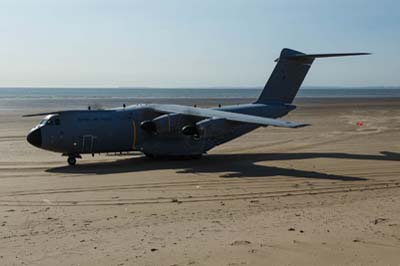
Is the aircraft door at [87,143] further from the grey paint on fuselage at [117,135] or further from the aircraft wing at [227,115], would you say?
the aircraft wing at [227,115]

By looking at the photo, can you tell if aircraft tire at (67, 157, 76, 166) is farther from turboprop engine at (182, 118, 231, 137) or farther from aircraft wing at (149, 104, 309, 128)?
turboprop engine at (182, 118, 231, 137)

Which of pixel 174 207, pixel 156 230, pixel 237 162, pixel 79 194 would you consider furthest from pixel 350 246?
pixel 237 162

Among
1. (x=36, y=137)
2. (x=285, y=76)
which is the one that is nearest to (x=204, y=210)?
(x=36, y=137)

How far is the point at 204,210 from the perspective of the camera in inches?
466

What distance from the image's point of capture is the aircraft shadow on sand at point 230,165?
56.4 feet

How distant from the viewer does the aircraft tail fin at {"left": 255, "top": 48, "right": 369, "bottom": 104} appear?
81.0ft

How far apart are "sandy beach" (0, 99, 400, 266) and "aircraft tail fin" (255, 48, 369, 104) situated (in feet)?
13.0

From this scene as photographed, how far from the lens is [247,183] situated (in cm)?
1536

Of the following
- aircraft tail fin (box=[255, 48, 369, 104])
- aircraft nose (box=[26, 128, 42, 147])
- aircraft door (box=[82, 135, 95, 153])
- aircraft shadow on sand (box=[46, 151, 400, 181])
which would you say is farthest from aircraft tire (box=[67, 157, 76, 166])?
aircraft tail fin (box=[255, 48, 369, 104])

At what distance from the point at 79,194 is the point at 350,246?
7882 mm

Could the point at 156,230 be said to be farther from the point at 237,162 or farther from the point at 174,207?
the point at 237,162

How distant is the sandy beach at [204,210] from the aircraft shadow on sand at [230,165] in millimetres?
43

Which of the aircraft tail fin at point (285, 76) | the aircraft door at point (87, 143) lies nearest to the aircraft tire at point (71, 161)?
the aircraft door at point (87, 143)

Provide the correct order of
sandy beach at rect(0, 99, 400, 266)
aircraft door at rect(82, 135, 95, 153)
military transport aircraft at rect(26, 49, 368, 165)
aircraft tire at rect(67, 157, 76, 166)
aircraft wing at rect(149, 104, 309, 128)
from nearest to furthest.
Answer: sandy beach at rect(0, 99, 400, 266), aircraft wing at rect(149, 104, 309, 128), military transport aircraft at rect(26, 49, 368, 165), aircraft tire at rect(67, 157, 76, 166), aircraft door at rect(82, 135, 95, 153)
